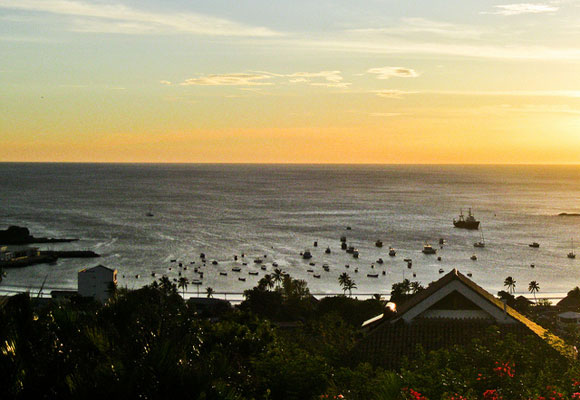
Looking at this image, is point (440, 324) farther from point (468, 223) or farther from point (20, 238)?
point (468, 223)

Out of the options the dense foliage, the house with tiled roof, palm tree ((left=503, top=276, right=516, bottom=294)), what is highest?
the dense foliage

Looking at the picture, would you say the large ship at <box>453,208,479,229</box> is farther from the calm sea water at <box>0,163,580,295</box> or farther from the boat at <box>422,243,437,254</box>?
the boat at <box>422,243,437,254</box>

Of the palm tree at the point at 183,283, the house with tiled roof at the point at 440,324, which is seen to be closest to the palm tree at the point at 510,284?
the palm tree at the point at 183,283

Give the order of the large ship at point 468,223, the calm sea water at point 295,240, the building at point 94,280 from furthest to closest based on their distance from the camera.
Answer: the large ship at point 468,223 → the calm sea water at point 295,240 → the building at point 94,280

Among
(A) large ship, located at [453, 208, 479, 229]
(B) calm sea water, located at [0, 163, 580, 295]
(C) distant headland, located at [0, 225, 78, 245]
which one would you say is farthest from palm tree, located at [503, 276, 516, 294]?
(C) distant headland, located at [0, 225, 78, 245]

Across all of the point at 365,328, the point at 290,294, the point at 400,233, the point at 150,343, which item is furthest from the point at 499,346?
the point at 400,233

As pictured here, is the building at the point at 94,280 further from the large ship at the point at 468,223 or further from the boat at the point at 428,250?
the large ship at the point at 468,223
